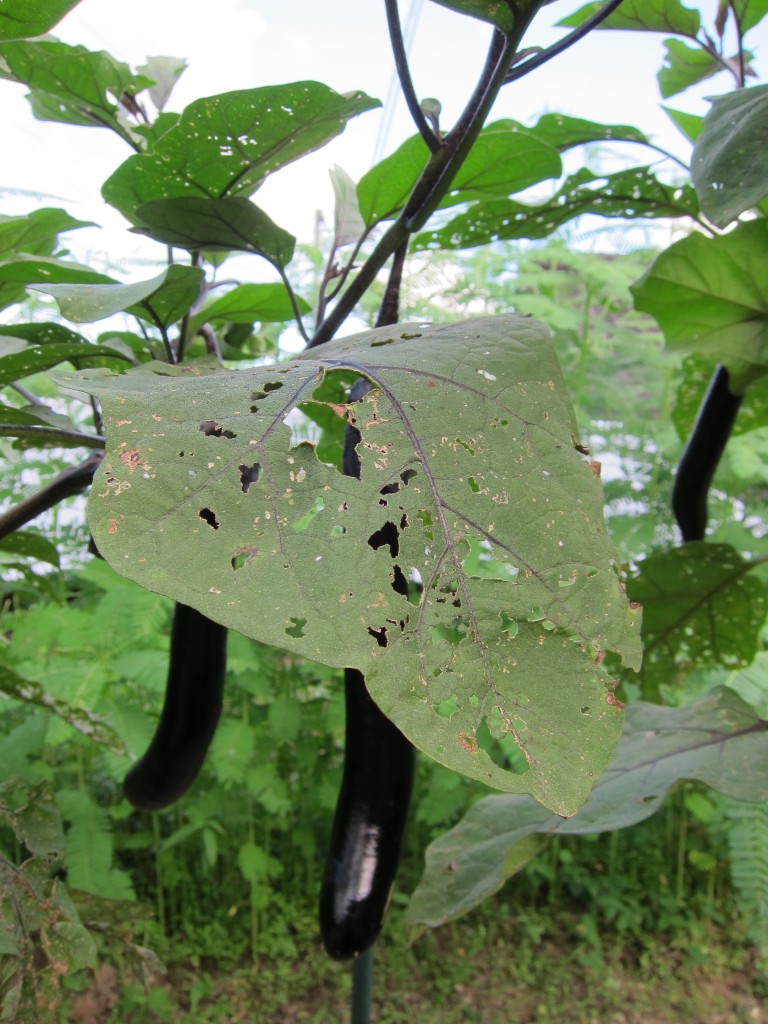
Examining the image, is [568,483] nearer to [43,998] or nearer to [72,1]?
[72,1]

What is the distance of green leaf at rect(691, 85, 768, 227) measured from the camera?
0.37 m

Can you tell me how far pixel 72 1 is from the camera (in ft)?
1.04

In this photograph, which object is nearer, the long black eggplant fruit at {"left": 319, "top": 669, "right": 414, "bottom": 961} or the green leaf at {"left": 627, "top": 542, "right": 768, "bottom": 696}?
the long black eggplant fruit at {"left": 319, "top": 669, "right": 414, "bottom": 961}

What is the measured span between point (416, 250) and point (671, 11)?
26 cm

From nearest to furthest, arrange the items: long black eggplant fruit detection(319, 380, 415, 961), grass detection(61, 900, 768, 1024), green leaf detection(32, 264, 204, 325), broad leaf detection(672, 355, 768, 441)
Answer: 1. green leaf detection(32, 264, 204, 325)
2. long black eggplant fruit detection(319, 380, 415, 961)
3. broad leaf detection(672, 355, 768, 441)
4. grass detection(61, 900, 768, 1024)

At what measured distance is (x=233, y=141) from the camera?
0.40m

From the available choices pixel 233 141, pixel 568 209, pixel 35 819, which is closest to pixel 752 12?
pixel 568 209

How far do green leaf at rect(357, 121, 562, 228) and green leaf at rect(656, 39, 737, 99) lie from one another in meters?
0.25

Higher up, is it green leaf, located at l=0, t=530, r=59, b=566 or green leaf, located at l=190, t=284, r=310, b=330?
green leaf, located at l=190, t=284, r=310, b=330

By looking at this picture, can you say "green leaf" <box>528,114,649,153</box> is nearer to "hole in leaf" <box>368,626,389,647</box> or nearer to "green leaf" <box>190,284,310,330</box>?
"green leaf" <box>190,284,310,330</box>

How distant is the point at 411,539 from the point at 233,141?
25 centimetres

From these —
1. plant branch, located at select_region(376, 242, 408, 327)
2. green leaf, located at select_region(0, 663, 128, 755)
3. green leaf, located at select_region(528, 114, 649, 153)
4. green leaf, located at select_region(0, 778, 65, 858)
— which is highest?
green leaf, located at select_region(528, 114, 649, 153)

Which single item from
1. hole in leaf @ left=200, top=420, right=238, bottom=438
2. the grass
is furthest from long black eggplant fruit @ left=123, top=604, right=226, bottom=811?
the grass

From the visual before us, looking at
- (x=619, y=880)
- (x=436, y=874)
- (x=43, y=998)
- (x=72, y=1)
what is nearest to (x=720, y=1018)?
(x=619, y=880)
